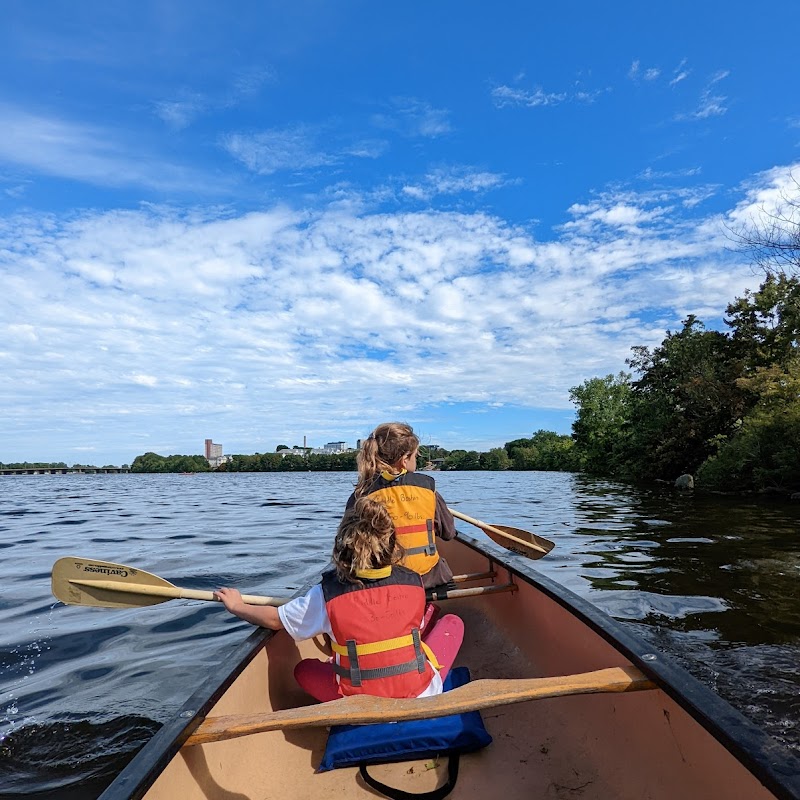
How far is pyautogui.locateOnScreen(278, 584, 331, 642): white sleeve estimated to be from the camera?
8.73 feet

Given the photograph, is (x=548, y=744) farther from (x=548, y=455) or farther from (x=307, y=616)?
(x=548, y=455)

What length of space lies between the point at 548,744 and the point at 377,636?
42.2 inches

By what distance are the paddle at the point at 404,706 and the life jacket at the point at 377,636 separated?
9.9 inches

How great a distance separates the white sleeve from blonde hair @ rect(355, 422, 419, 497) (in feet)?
2.76

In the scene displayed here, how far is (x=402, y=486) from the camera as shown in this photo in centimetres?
351

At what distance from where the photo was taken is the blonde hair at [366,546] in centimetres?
244

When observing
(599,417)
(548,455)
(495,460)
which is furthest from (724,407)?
(495,460)

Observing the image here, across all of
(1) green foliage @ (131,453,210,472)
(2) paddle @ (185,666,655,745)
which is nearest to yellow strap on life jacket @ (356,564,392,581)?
(2) paddle @ (185,666,655,745)

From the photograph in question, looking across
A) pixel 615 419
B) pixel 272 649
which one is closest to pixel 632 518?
pixel 272 649

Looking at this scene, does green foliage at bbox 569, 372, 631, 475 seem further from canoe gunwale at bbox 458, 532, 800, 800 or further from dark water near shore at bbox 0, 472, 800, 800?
canoe gunwale at bbox 458, 532, 800, 800

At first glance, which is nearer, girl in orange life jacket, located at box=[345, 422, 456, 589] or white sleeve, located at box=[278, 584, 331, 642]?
white sleeve, located at box=[278, 584, 331, 642]

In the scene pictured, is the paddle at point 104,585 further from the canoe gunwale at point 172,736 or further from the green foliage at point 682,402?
the green foliage at point 682,402

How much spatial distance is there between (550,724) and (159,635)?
3.88m

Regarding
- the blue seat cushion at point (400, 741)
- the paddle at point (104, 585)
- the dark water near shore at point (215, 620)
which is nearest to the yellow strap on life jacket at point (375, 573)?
the blue seat cushion at point (400, 741)
